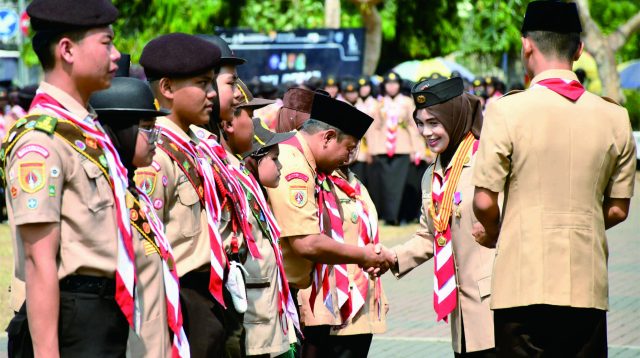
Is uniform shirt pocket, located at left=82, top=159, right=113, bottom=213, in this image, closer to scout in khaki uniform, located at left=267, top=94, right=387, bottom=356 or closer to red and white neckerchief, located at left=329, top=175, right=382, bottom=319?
scout in khaki uniform, located at left=267, top=94, right=387, bottom=356

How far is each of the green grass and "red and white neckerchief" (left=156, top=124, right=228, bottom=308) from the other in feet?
16.7

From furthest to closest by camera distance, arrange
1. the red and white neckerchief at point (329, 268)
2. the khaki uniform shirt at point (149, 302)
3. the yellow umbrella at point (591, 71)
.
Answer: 1. the yellow umbrella at point (591, 71)
2. the red and white neckerchief at point (329, 268)
3. the khaki uniform shirt at point (149, 302)

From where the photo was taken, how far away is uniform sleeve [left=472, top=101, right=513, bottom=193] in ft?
14.7

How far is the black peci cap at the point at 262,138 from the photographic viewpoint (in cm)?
578

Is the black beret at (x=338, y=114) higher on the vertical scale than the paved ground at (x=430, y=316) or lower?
higher

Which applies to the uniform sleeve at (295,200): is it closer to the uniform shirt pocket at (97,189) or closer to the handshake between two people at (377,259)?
the handshake between two people at (377,259)

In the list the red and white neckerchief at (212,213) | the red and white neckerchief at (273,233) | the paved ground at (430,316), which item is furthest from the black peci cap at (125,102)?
the paved ground at (430,316)

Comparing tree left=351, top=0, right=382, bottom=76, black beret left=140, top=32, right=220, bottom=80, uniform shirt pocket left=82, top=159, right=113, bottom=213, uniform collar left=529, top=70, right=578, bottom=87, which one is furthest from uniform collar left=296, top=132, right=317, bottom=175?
tree left=351, top=0, right=382, bottom=76

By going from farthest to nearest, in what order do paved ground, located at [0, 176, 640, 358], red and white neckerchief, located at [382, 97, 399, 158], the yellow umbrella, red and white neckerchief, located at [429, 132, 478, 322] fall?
the yellow umbrella → red and white neckerchief, located at [382, 97, 399, 158] → paved ground, located at [0, 176, 640, 358] → red and white neckerchief, located at [429, 132, 478, 322]

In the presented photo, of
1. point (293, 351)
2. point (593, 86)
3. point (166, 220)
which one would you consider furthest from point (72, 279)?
point (593, 86)

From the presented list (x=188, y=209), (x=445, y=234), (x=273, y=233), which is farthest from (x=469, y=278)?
(x=188, y=209)

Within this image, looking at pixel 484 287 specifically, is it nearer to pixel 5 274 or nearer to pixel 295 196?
pixel 295 196

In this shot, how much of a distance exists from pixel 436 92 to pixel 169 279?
2.18m

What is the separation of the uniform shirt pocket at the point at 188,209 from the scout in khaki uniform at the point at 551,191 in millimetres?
1111
